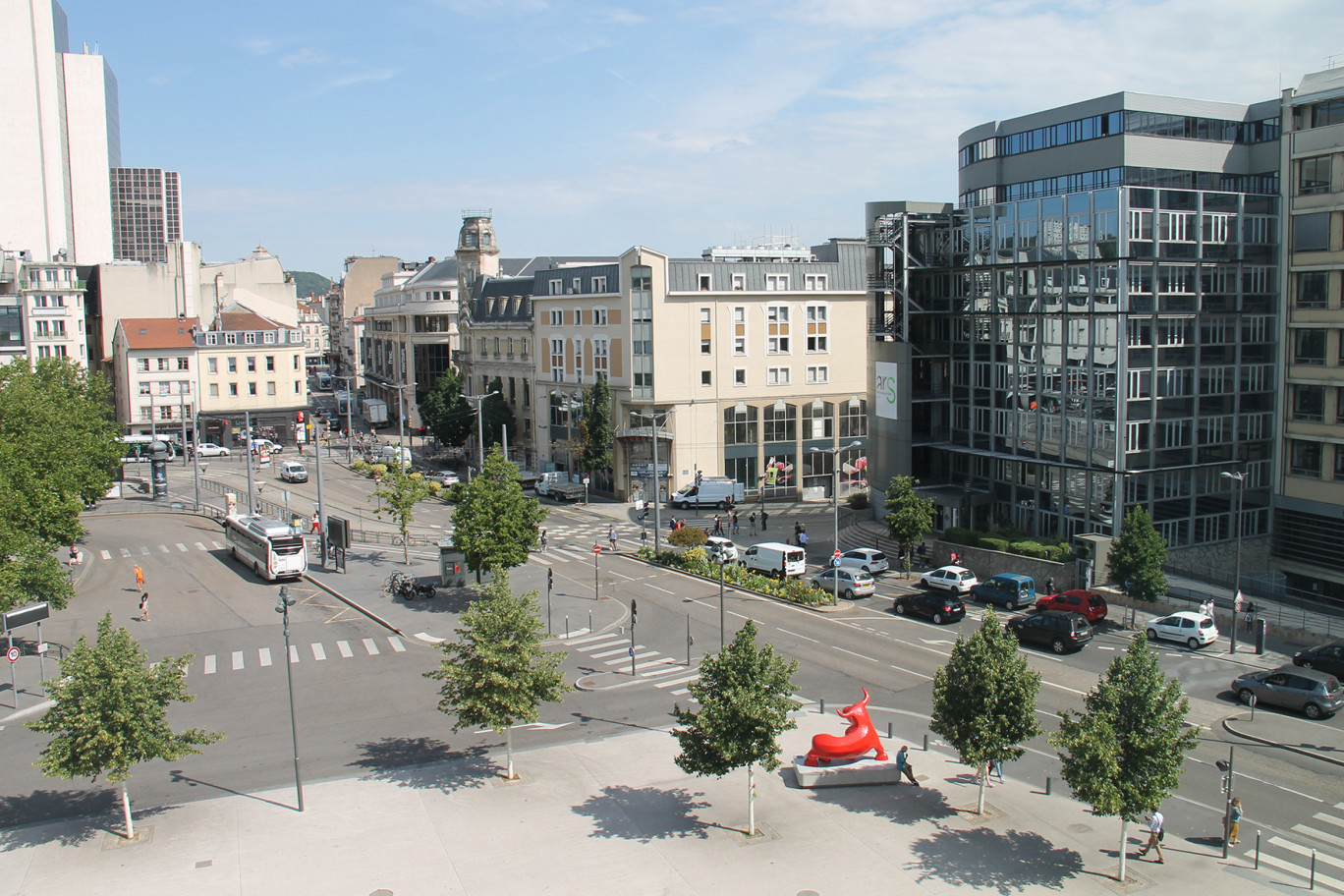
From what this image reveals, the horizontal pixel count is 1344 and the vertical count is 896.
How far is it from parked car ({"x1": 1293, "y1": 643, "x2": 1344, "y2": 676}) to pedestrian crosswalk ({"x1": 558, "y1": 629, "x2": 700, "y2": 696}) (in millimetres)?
21978

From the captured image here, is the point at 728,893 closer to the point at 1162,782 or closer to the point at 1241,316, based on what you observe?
the point at 1162,782

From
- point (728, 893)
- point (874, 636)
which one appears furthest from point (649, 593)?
point (728, 893)

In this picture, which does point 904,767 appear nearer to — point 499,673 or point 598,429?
point 499,673

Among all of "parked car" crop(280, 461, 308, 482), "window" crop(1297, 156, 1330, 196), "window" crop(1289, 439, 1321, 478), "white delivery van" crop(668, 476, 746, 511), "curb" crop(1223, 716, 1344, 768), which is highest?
"window" crop(1297, 156, 1330, 196)

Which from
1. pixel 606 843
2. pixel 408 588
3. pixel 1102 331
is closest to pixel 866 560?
pixel 1102 331

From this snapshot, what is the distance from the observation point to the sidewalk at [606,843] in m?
22.7

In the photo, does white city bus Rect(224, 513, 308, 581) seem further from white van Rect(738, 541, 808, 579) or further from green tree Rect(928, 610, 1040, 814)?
green tree Rect(928, 610, 1040, 814)

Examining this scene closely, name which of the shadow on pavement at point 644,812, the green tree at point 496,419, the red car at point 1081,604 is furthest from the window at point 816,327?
the shadow on pavement at point 644,812

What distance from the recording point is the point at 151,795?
2783cm

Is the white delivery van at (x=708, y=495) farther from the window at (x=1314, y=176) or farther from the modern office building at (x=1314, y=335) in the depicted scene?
the window at (x=1314, y=176)

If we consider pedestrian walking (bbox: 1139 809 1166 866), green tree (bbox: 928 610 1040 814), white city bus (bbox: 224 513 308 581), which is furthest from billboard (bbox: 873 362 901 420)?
pedestrian walking (bbox: 1139 809 1166 866)

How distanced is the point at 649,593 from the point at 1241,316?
3373cm

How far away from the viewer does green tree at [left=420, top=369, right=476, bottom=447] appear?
321 feet

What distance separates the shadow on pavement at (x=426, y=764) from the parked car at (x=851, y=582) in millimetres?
22667
